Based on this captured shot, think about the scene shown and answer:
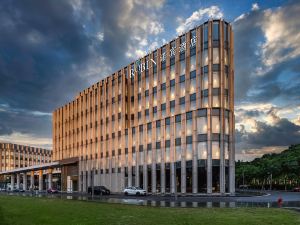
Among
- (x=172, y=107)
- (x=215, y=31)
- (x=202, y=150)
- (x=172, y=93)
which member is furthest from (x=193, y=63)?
(x=202, y=150)

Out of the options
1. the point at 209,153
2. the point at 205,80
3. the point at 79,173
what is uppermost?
the point at 205,80

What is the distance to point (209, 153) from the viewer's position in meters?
67.9

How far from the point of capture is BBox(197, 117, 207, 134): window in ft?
228

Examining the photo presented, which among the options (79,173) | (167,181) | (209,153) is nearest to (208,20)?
(209,153)

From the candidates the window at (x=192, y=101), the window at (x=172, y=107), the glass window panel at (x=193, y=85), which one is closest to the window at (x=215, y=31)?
the glass window panel at (x=193, y=85)

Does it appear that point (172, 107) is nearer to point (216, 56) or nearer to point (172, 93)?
point (172, 93)

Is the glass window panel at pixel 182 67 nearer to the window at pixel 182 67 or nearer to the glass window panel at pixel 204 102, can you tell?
the window at pixel 182 67

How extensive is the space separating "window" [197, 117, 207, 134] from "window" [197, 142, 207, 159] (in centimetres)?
226

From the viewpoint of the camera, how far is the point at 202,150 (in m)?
69.2

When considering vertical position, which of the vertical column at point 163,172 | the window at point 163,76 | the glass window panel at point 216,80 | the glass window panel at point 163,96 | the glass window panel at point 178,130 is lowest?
the vertical column at point 163,172

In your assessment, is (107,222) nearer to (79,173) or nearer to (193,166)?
(193,166)

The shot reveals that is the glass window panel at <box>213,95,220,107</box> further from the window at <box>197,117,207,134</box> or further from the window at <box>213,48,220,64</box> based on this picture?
the window at <box>213,48,220,64</box>

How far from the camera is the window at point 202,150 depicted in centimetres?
6888

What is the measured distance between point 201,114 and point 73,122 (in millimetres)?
64123
